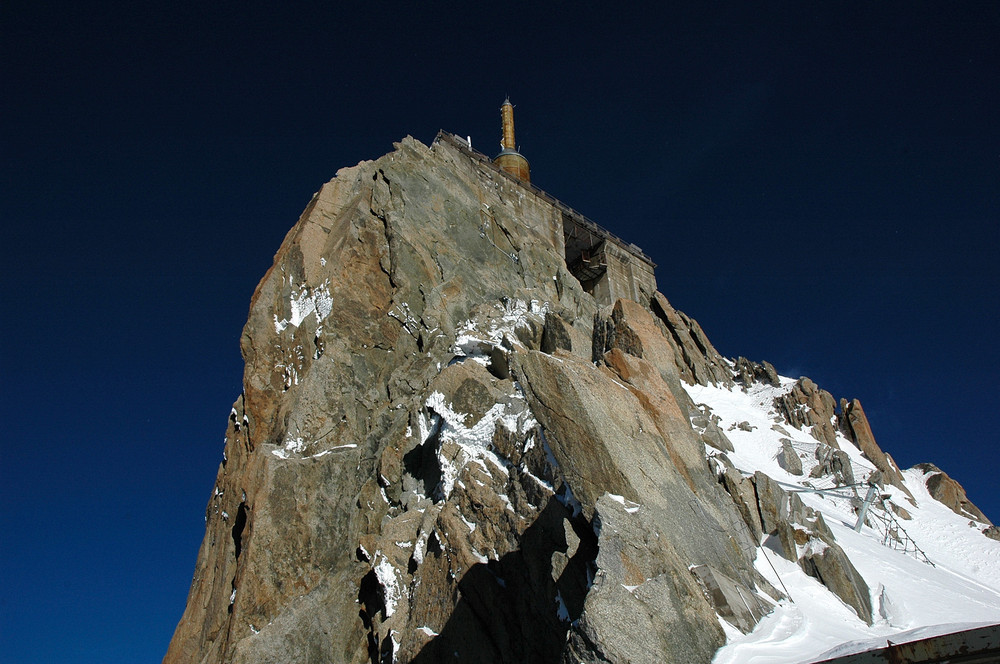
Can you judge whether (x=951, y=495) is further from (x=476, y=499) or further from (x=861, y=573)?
(x=476, y=499)

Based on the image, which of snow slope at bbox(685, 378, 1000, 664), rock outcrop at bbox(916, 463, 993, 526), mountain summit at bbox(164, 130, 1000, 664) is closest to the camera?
snow slope at bbox(685, 378, 1000, 664)

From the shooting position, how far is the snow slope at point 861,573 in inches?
372

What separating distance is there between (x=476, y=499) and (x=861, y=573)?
10.1 m

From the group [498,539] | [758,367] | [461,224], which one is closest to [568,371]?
[498,539]

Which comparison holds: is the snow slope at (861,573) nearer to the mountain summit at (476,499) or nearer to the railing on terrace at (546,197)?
the mountain summit at (476,499)

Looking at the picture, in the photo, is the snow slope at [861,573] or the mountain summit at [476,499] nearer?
the snow slope at [861,573]

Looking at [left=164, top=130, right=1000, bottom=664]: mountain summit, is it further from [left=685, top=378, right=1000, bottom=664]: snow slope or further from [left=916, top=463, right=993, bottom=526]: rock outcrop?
[left=916, top=463, right=993, bottom=526]: rock outcrop

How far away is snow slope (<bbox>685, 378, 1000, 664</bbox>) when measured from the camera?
9453 millimetres

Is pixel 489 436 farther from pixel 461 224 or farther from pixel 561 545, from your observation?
pixel 461 224

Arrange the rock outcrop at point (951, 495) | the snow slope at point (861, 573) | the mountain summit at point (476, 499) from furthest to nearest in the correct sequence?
the rock outcrop at point (951, 495)
the mountain summit at point (476, 499)
the snow slope at point (861, 573)

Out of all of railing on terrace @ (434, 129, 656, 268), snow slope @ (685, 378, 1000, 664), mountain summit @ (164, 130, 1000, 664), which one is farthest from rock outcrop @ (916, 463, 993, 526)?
railing on terrace @ (434, 129, 656, 268)

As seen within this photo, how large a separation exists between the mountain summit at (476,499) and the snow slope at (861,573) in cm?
10

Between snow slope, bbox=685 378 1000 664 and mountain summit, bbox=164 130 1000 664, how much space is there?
0.10 metres

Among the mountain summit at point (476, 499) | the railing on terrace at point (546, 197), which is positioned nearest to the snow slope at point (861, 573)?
the mountain summit at point (476, 499)
